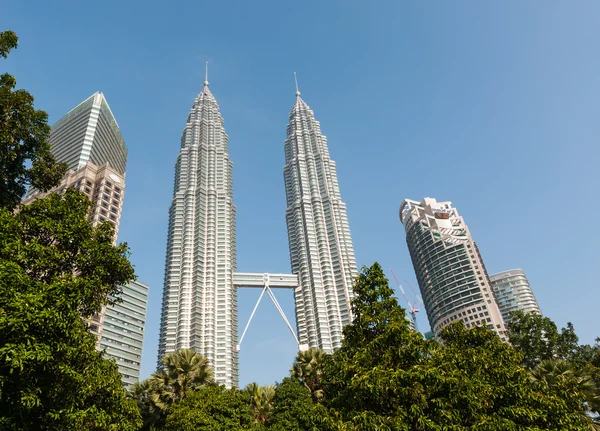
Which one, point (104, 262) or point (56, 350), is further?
point (104, 262)

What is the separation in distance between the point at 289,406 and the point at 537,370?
2169 centimetres

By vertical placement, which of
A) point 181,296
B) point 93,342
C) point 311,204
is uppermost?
point 311,204

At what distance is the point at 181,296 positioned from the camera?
13900 cm

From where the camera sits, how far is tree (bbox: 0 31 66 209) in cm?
2300

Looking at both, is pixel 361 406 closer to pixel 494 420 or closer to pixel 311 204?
pixel 494 420

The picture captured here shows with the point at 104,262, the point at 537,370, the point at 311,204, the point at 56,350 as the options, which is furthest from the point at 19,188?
the point at 311,204

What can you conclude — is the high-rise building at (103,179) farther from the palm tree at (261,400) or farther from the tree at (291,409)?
the tree at (291,409)

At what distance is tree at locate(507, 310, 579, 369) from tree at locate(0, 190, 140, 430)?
1779 inches

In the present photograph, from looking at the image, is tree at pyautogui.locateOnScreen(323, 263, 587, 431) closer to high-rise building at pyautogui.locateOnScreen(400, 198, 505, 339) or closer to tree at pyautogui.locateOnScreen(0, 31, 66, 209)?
Answer: tree at pyautogui.locateOnScreen(0, 31, 66, 209)

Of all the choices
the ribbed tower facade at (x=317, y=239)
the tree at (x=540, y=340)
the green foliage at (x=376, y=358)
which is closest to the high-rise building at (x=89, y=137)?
the ribbed tower facade at (x=317, y=239)

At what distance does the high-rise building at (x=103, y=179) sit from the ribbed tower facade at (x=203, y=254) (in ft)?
60.1

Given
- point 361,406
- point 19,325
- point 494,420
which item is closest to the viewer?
point 19,325

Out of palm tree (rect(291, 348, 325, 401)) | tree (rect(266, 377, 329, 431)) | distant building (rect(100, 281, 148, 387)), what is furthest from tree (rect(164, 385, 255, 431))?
distant building (rect(100, 281, 148, 387))

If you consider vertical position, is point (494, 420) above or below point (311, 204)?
below
